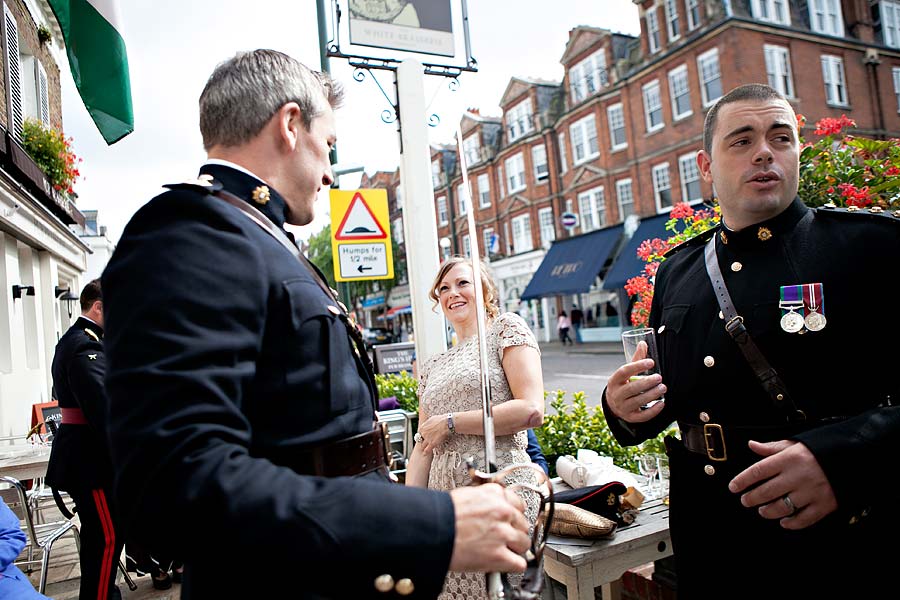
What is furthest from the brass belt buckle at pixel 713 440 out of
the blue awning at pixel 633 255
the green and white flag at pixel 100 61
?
the blue awning at pixel 633 255

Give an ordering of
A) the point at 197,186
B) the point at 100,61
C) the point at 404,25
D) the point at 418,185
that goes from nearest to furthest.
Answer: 1. the point at 197,186
2. the point at 100,61
3. the point at 404,25
4. the point at 418,185

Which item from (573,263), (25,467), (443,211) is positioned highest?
(443,211)

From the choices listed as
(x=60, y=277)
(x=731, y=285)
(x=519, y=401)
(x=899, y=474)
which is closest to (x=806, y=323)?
(x=731, y=285)

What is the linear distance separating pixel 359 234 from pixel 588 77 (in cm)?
2236

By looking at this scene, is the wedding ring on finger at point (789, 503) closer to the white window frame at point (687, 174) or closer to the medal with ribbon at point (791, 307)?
the medal with ribbon at point (791, 307)

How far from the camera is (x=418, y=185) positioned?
15.5ft

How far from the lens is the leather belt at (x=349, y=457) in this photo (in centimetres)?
111

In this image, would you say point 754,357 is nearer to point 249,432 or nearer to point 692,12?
point 249,432

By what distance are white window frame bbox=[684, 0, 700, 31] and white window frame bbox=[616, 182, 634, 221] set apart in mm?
5994

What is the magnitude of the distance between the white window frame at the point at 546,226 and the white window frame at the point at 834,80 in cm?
1213

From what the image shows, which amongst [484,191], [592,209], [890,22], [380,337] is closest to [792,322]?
[592,209]

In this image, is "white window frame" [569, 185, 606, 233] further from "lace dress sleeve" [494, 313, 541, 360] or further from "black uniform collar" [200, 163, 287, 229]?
"black uniform collar" [200, 163, 287, 229]

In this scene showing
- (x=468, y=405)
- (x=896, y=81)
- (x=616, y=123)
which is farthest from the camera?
(x=616, y=123)

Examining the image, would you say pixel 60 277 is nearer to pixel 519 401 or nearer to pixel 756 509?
pixel 519 401
